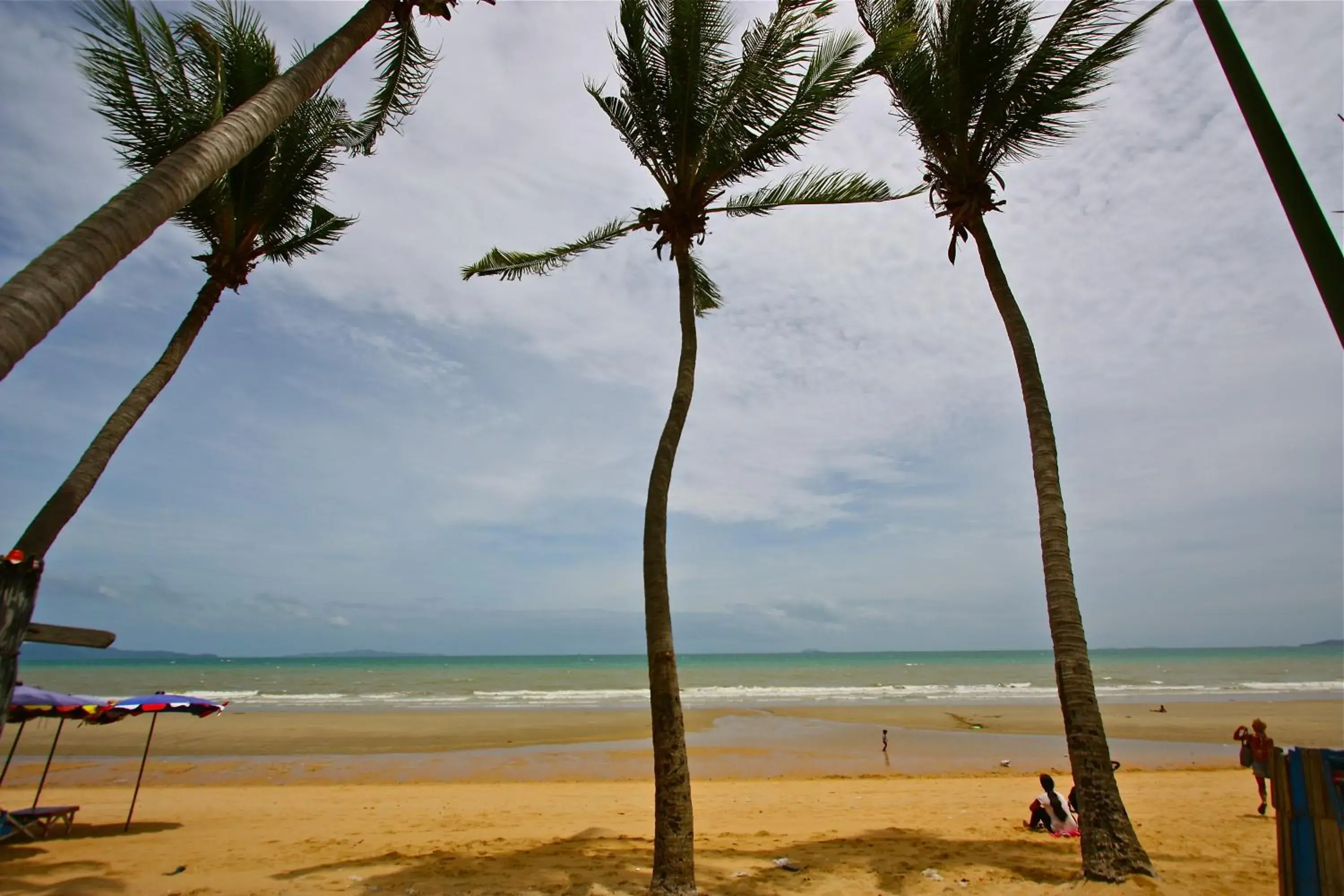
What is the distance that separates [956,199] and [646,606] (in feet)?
19.1

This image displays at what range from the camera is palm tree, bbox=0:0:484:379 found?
314 centimetres

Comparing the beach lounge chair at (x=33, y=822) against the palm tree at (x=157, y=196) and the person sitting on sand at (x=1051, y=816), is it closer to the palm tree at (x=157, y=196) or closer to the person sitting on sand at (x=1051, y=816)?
the palm tree at (x=157, y=196)

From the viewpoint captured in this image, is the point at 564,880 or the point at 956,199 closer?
the point at 564,880

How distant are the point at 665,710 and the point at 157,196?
506 cm

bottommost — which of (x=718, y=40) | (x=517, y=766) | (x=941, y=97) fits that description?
(x=517, y=766)

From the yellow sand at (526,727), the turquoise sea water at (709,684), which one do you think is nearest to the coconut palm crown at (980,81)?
the yellow sand at (526,727)

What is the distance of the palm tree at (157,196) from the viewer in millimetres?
3137

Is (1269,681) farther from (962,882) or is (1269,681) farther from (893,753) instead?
(962,882)

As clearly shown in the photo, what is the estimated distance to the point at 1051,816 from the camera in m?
8.61

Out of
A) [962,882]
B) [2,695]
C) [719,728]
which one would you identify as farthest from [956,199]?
[719,728]

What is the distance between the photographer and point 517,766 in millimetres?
16469

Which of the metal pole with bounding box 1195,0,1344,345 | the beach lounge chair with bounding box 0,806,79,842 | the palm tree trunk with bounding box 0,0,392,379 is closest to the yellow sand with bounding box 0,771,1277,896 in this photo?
the beach lounge chair with bounding box 0,806,79,842

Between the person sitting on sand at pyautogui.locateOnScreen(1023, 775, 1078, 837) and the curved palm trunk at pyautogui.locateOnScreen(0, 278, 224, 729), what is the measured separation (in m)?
9.40

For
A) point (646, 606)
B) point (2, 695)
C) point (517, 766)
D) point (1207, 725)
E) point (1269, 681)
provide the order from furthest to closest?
point (1269, 681), point (1207, 725), point (517, 766), point (646, 606), point (2, 695)
